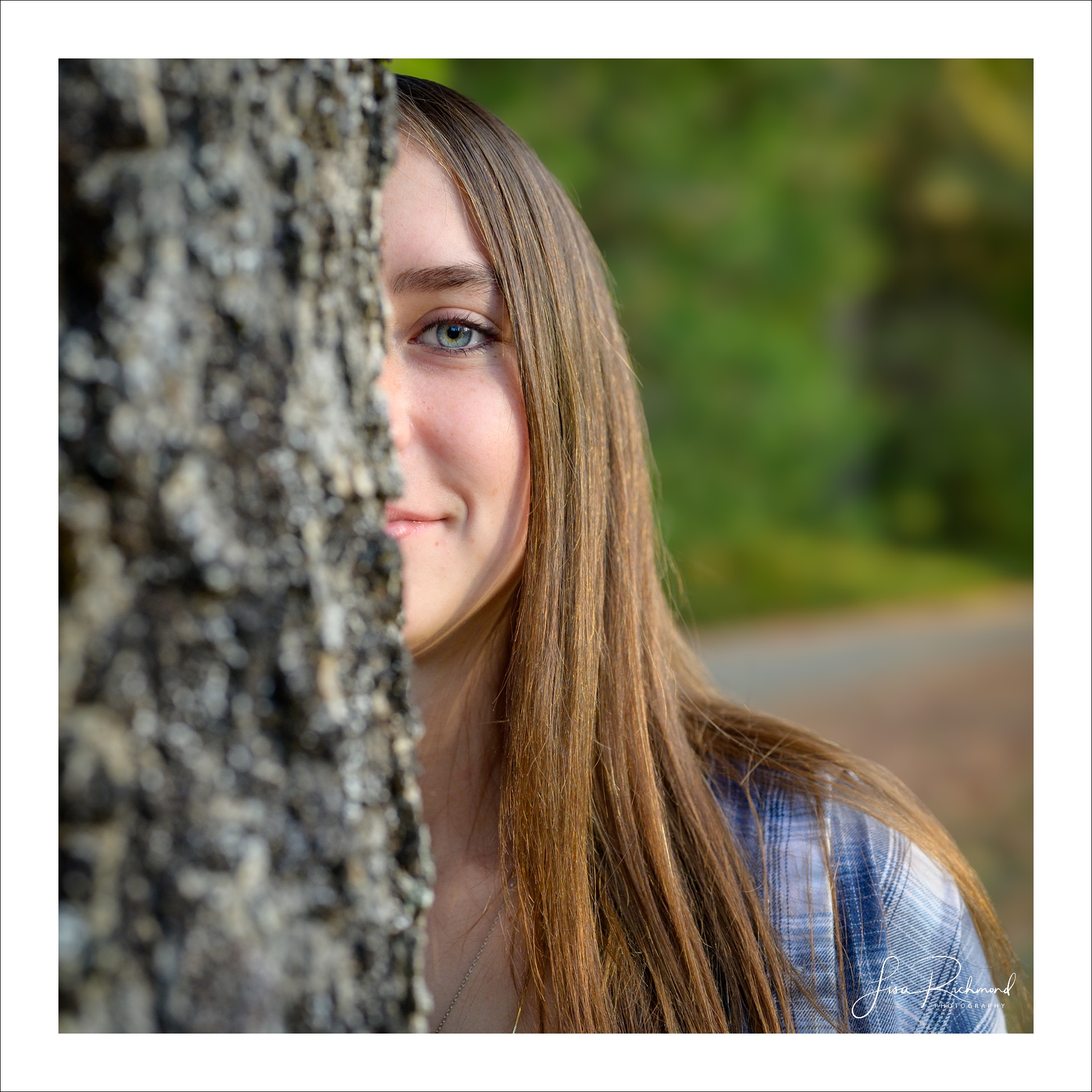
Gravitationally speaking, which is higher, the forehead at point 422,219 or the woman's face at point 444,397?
the forehead at point 422,219

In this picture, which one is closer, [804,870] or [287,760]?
[287,760]

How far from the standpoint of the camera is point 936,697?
536 cm

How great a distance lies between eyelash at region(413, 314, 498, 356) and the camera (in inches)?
50.4

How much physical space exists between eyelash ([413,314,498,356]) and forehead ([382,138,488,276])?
7 cm

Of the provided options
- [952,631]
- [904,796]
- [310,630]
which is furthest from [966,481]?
[310,630]

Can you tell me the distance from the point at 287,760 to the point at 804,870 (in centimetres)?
91

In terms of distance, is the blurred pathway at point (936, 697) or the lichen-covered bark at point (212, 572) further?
the blurred pathway at point (936, 697)

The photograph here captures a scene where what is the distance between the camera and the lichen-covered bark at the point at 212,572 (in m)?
0.65

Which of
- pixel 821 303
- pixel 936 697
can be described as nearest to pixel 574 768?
pixel 936 697

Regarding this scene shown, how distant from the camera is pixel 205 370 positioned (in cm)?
67

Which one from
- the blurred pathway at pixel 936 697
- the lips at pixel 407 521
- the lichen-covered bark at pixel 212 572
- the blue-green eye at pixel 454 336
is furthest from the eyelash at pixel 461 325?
the blurred pathway at pixel 936 697

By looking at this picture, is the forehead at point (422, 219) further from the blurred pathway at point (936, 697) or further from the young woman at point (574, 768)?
the blurred pathway at point (936, 697)

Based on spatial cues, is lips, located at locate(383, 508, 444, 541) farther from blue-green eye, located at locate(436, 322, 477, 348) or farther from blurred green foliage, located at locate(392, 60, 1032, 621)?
blurred green foliage, located at locate(392, 60, 1032, 621)

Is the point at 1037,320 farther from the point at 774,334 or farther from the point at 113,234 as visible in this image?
the point at 774,334
